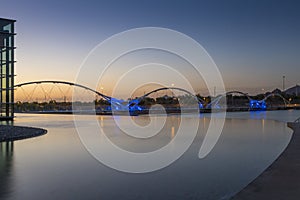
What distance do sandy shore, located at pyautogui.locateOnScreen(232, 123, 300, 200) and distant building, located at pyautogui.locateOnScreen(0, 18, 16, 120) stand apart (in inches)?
909

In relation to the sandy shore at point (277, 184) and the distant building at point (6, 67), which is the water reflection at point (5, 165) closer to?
the sandy shore at point (277, 184)

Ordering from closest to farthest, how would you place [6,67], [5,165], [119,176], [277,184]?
[277,184] → [119,176] → [5,165] → [6,67]

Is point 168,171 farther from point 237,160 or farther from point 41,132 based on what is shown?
point 41,132

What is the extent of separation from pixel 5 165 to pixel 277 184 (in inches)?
252

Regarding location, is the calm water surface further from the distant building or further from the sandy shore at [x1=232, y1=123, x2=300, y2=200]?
the distant building

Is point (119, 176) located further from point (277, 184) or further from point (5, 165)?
point (277, 184)

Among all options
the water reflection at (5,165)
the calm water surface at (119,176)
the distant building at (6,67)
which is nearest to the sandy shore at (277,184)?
the calm water surface at (119,176)

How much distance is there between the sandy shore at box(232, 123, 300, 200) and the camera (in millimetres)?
4730

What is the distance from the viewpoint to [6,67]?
25.3 metres

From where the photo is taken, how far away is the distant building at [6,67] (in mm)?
25062

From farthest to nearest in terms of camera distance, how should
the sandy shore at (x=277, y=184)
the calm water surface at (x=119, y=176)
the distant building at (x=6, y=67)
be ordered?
1. the distant building at (x=6, y=67)
2. the calm water surface at (x=119, y=176)
3. the sandy shore at (x=277, y=184)

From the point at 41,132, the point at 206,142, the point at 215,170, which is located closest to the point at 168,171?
the point at 215,170

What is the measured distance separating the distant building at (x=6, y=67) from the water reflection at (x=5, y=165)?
1466cm

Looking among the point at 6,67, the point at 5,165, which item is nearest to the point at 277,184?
the point at 5,165
